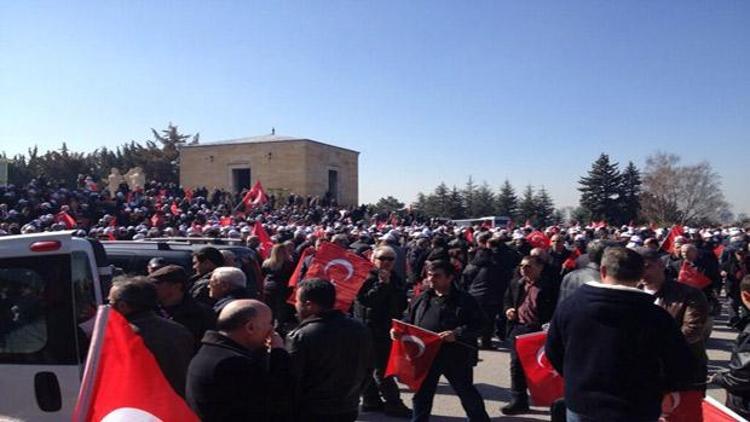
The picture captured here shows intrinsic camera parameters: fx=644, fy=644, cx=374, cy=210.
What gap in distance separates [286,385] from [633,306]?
1.90 meters

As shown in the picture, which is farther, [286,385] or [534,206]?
[534,206]

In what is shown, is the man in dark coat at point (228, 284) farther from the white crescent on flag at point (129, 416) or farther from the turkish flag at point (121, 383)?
the white crescent on flag at point (129, 416)

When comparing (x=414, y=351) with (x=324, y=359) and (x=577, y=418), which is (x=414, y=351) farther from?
(x=577, y=418)

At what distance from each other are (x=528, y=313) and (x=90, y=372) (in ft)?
15.7

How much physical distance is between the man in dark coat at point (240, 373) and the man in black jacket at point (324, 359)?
1.72 ft

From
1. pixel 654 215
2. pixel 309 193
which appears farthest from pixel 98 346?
pixel 654 215

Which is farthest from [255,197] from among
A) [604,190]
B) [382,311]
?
[604,190]

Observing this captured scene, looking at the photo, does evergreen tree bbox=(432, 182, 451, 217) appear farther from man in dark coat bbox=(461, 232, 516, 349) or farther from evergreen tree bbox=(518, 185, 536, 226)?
man in dark coat bbox=(461, 232, 516, 349)

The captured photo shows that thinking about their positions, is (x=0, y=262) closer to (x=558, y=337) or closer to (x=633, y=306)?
(x=558, y=337)

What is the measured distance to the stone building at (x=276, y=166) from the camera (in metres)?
48.2

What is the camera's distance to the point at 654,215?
218 ft

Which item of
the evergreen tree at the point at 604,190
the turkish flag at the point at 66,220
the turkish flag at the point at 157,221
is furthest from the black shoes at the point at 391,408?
the evergreen tree at the point at 604,190

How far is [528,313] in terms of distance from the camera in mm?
6969

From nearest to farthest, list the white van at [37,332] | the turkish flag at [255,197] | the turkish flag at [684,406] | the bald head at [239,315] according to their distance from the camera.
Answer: the bald head at [239,315], the turkish flag at [684,406], the white van at [37,332], the turkish flag at [255,197]
